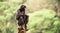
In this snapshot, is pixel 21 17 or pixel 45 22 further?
pixel 45 22

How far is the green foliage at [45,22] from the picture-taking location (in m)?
5.78

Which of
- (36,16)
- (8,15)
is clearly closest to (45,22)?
(36,16)

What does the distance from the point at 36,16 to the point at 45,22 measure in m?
0.35

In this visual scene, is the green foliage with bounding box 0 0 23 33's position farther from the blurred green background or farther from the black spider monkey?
the black spider monkey

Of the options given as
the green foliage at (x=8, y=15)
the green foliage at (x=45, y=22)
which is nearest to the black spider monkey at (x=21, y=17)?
the green foliage at (x=45, y=22)

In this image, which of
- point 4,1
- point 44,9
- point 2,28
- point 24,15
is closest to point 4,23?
point 2,28

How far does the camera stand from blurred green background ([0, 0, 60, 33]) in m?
5.85

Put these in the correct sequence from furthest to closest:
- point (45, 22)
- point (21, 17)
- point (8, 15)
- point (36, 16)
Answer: point (8, 15) → point (36, 16) → point (45, 22) → point (21, 17)

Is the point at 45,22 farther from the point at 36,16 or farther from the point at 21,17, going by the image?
the point at 21,17

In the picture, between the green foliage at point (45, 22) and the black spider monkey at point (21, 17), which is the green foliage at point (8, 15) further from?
the black spider monkey at point (21, 17)

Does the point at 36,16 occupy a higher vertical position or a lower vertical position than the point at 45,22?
higher

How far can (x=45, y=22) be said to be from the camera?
5.86 m

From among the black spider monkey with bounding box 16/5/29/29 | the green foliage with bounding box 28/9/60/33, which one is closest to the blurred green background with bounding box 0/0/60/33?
the green foliage with bounding box 28/9/60/33

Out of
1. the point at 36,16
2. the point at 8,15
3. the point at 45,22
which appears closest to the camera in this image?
the point at 45,22
